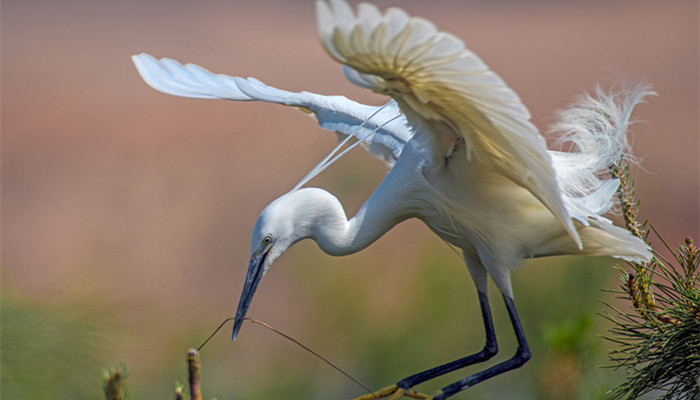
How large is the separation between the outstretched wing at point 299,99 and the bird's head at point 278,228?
0.29 metres

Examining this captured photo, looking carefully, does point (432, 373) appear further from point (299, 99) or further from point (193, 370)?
point (193, 370)

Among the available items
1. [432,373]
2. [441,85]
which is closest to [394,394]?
[432,373]

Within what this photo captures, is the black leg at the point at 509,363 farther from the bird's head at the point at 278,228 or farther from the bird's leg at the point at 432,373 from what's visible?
the bird's head at the point at 278,228

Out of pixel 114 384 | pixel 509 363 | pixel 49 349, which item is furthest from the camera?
pixel 509 363

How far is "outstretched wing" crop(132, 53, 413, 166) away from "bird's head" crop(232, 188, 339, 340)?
0.94 feet

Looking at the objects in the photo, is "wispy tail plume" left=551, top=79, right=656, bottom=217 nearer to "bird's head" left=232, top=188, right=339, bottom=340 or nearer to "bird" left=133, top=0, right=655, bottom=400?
"bird" left=133, top=0, right=655, bottom=400

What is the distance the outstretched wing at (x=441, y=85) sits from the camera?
29.0 inches

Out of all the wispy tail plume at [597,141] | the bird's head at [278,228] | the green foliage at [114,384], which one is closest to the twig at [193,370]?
the green foliage at [114,384]

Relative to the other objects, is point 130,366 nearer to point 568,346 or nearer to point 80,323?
point 80,323

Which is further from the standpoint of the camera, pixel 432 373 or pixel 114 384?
pixel 432 373

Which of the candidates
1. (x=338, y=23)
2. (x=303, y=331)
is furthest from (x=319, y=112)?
(x=303, y=331)

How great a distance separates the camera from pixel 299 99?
1.54 meters

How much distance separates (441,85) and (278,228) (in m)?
0.42

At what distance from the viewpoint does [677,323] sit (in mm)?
948
